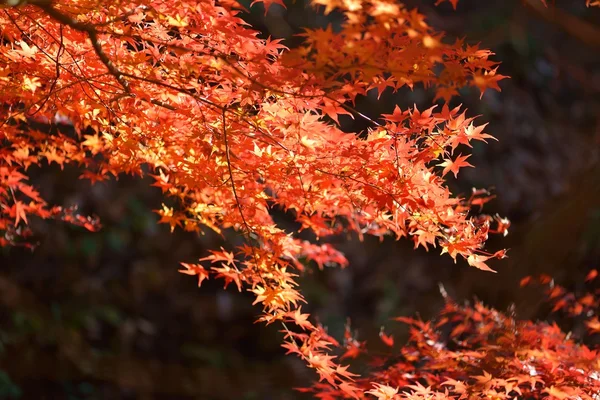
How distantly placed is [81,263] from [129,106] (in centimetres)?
341

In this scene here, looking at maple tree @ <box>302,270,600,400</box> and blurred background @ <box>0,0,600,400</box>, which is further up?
maple tree @ <box>302,270,600,400</box>

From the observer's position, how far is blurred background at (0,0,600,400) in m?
4.70

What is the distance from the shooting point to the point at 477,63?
1.61 m

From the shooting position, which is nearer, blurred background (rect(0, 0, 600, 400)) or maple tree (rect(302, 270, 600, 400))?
maple tree (rect(302, 270, 600, 400))

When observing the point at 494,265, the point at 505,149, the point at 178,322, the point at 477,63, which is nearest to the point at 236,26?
the point at 477,63

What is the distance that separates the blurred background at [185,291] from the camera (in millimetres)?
4695

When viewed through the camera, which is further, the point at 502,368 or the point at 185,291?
the point at 185,291

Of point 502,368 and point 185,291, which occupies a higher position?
point 502,368

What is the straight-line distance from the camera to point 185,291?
17.2ft

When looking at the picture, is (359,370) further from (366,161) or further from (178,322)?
(366,161)

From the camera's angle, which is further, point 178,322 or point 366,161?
point 178,322

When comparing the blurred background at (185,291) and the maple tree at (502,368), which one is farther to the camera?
the blurred background at (185,291)

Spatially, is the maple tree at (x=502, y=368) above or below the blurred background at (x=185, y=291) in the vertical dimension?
above

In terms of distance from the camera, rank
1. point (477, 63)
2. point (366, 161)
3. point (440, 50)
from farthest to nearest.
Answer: point (366, 161)
point (477, 63)
point (440, 50)
